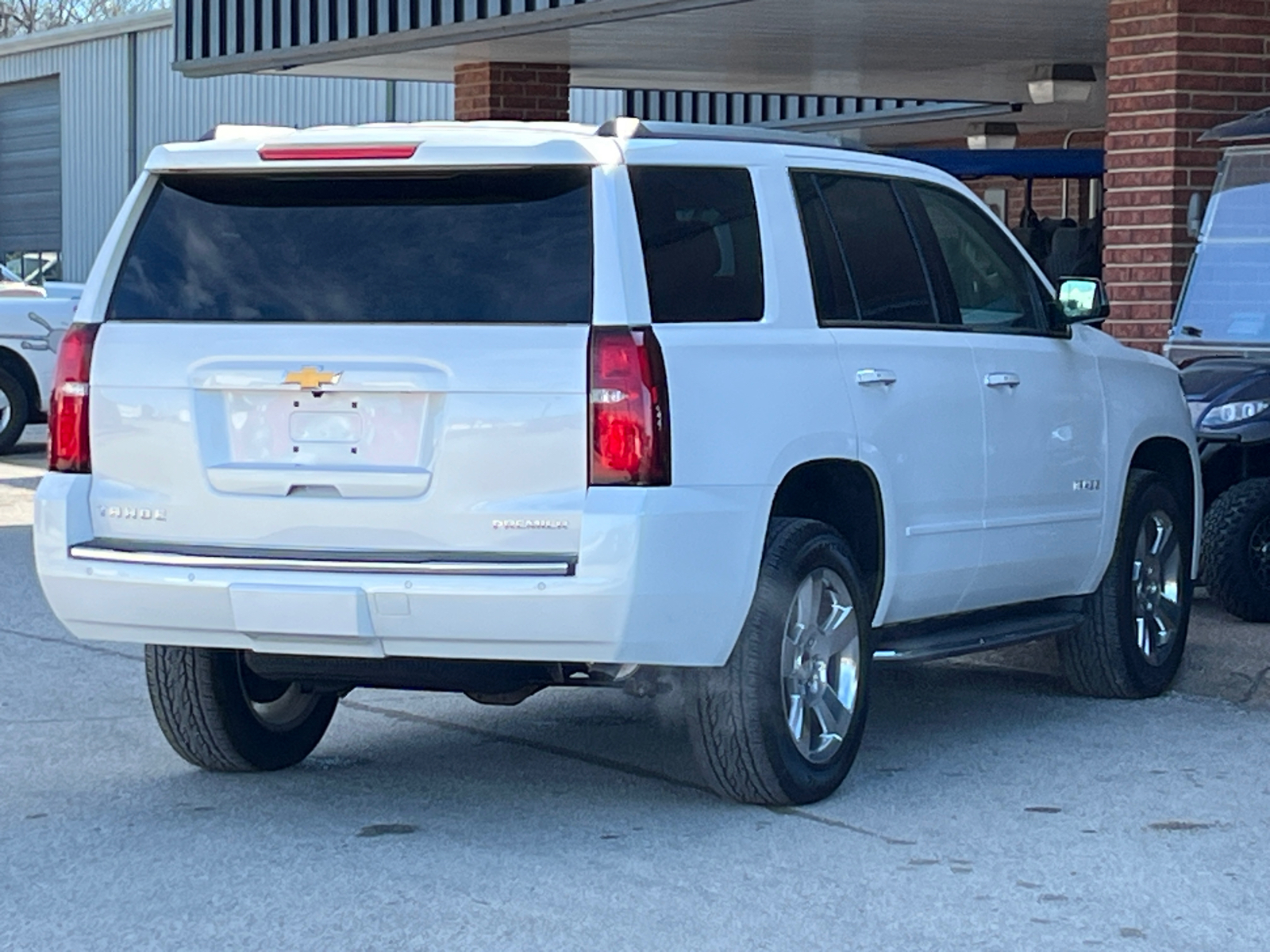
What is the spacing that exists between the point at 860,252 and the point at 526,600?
1825 mm

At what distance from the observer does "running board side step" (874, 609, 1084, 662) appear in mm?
7016

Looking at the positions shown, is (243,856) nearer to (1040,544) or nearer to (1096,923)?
(1096,923)

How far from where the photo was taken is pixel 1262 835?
617 centimetres

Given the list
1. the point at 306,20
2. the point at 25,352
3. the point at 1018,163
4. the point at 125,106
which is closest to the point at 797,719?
the point at 306,20

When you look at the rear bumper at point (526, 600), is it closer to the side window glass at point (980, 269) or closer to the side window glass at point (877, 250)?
the side window glass at point (877, 250)

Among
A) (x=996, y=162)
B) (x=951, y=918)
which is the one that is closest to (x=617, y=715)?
(x=951, y=918)

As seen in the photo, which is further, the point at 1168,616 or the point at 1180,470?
the point at 1180,470

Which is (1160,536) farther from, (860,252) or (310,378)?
(310,378)

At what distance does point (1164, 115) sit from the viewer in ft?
39.7

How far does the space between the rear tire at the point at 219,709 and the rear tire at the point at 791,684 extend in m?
1.47

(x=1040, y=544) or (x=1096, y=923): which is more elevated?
(x=1040, y=544)

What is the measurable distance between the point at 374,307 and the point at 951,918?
2194 millimetres

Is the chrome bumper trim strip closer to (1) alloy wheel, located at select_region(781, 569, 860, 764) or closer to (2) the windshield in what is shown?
(1) alloy wheel, located at select_region(781, 569, 860, 764)

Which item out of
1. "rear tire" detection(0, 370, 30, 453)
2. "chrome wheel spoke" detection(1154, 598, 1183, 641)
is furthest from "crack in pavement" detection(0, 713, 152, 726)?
"rear tire" detection(0, 370, 30, 453)
